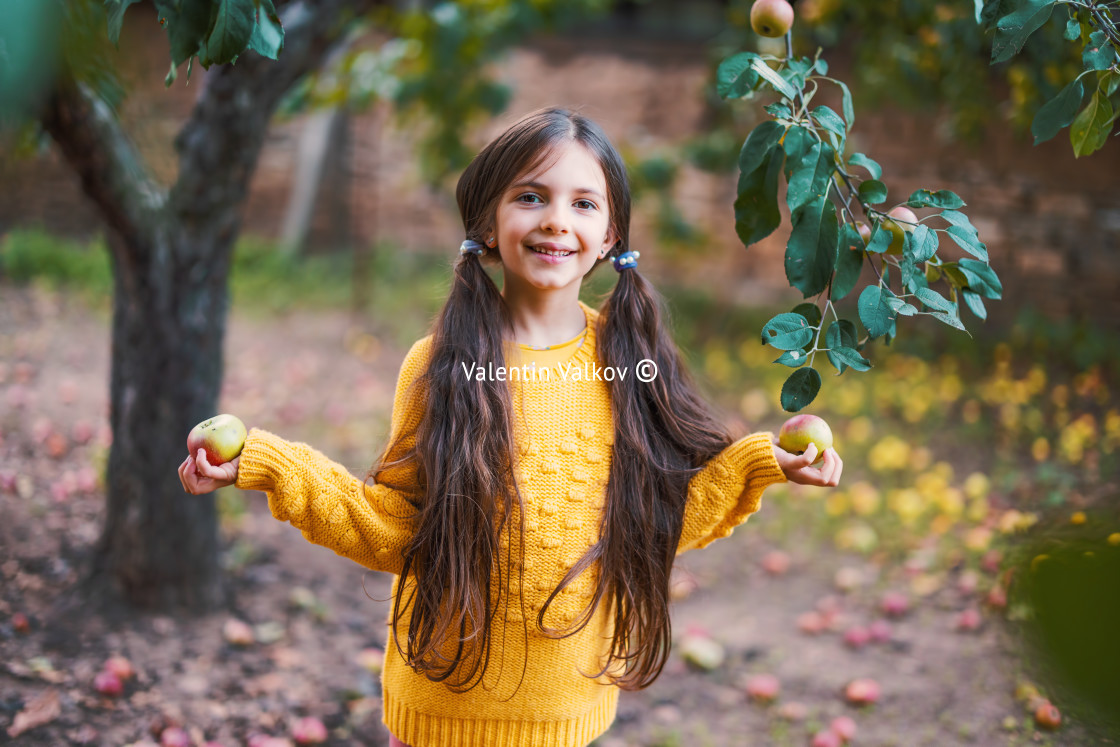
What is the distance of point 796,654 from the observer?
8.62ft

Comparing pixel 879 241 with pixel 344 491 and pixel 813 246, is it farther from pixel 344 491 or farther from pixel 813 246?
pixel 344 491

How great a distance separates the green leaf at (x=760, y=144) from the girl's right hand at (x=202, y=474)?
→ 2.82ft

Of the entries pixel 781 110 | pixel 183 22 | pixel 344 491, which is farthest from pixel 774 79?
pixel 344 491

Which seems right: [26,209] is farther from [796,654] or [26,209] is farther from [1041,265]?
[1041,265]

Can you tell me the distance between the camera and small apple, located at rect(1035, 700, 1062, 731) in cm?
209

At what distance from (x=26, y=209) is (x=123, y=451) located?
5.99 meters

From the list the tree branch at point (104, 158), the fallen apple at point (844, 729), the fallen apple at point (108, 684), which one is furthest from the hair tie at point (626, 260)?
the fallen apple at point (108, 684)

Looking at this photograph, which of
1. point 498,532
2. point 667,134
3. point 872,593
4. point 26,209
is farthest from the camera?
point 26,209

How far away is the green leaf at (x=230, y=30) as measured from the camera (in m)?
0.99


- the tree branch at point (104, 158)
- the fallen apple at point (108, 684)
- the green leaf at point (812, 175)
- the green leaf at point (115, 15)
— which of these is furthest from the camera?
the fallen apple at point (108, 684)

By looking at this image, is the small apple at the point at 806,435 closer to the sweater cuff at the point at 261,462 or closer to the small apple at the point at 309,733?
the sweater cuff at the point at 261,462

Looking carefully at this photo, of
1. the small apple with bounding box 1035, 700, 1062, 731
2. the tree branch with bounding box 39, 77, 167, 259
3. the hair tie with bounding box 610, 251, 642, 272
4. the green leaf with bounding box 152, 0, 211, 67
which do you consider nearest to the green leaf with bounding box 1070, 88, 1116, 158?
the hair tie with bounding box 610, 251, 642, 272

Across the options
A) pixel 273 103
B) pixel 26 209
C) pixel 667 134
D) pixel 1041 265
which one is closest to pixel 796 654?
pixel 273 103

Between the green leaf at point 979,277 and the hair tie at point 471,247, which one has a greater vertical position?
the hair tie at point 471,247
